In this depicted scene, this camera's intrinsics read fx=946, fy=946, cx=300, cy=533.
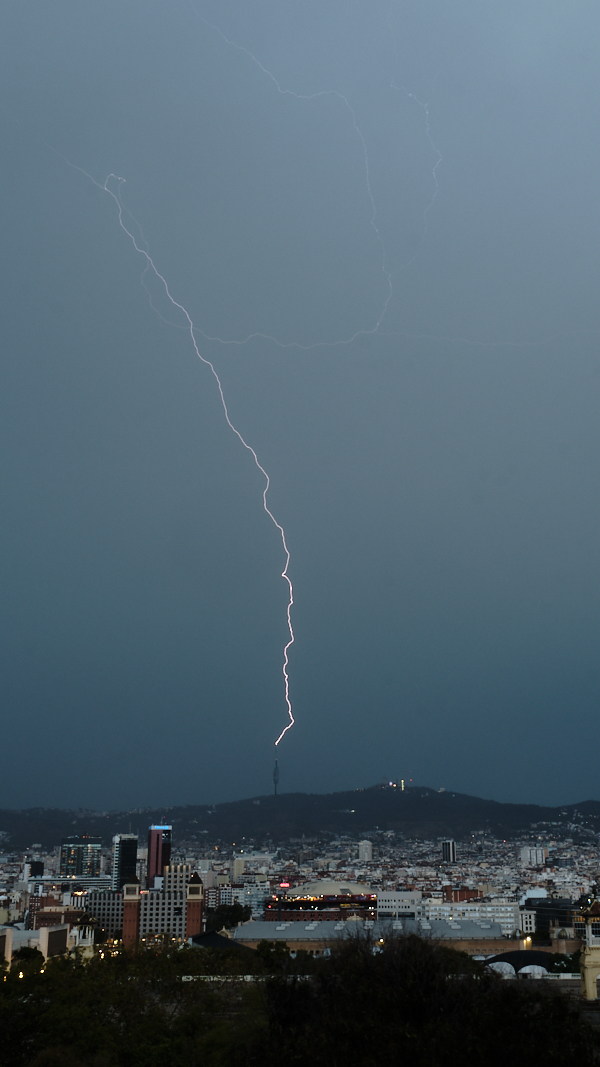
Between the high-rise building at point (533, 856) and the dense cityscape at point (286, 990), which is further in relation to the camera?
the high-rise building at point (533, 856)

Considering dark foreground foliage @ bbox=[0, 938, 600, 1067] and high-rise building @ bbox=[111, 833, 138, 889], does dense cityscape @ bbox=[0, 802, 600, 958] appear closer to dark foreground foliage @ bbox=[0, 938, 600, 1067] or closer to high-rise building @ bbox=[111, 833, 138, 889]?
high-rise building @ bbox=[111, 833, 138, 889]

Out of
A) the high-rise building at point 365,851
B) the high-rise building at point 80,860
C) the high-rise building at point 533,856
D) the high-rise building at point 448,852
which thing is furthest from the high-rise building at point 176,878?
the high-rise building at point 365,851

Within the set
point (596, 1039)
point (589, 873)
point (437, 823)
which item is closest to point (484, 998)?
point (596, 1039)

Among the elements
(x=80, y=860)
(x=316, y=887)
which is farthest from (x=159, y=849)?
(x=80, y=860)

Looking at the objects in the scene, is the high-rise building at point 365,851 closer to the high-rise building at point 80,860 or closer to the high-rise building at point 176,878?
the high-rise building at point 80,860

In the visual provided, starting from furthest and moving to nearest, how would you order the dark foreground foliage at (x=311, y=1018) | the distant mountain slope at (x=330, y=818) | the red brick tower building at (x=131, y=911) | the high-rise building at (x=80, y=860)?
the distant mountain slope at (x=330, y=818) < the high-rise building at (x=80, y=860) < the red brick tower building at (x=131, y=911) < the dark foreground foliage at (x=311, y=1018)

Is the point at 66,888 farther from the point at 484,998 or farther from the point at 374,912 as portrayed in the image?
the point at 484,998

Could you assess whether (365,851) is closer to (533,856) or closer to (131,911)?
(533,856)
